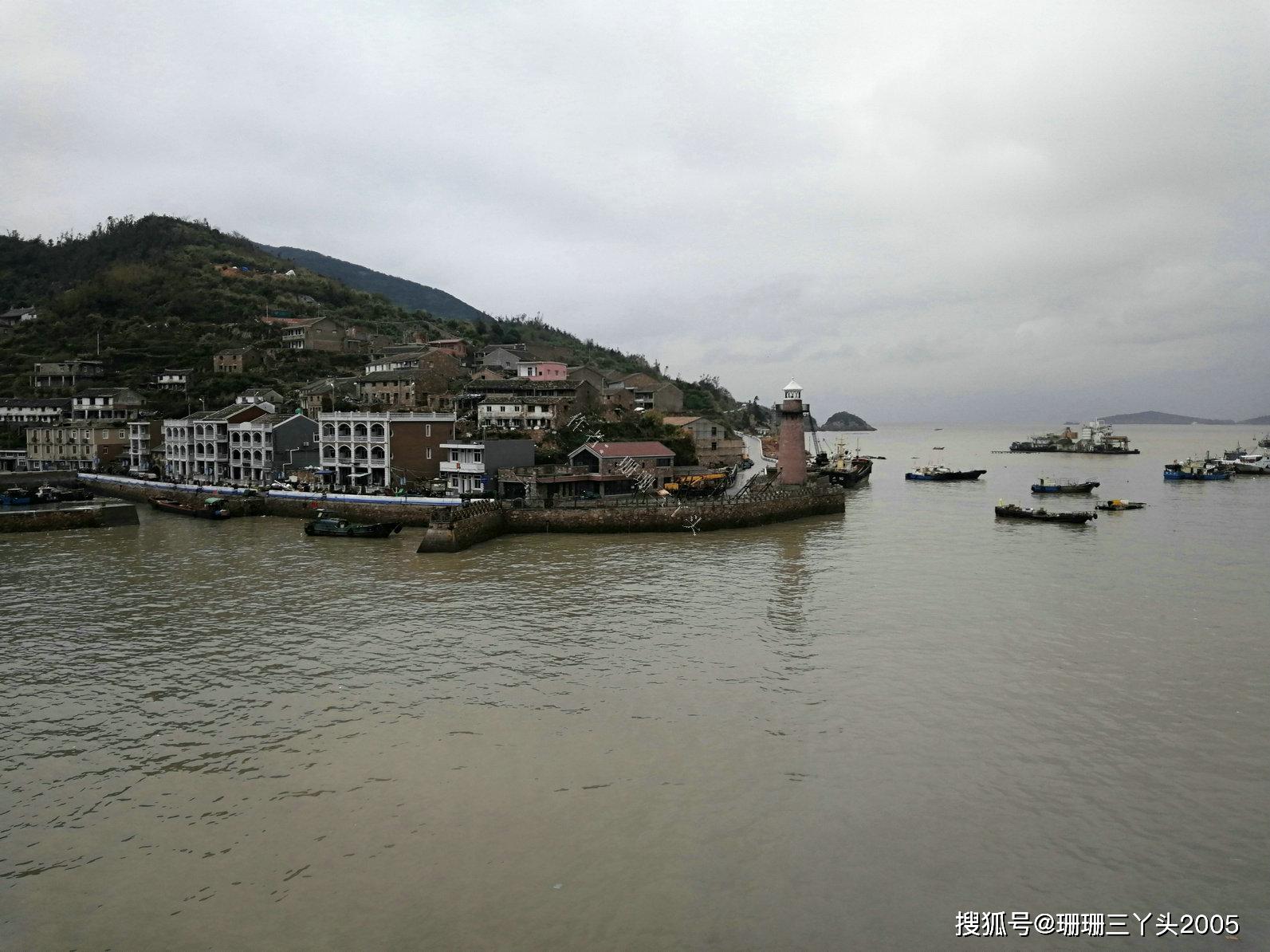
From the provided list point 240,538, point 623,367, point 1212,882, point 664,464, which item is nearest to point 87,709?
point 1212,882

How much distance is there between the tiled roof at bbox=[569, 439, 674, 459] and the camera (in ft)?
173

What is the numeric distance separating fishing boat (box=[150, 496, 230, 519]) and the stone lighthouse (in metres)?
39.6

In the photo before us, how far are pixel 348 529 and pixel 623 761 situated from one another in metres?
30.7

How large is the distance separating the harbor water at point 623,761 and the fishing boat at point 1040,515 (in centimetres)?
1698

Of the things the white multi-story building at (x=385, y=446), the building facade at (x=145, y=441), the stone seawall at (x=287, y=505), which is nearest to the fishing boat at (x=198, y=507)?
the stone seawall at (x=287, y=505)

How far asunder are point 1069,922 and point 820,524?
37.7 meters

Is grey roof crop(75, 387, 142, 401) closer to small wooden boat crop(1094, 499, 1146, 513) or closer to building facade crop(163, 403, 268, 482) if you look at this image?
building facade crop(163, 403, 268, 482)

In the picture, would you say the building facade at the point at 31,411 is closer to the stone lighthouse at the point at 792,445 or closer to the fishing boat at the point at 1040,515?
the stone lighthouse at the point at 792,445

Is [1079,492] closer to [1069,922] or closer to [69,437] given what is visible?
[1069,922]

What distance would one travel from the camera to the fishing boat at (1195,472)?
3024 inches

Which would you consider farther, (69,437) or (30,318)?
(30,318)

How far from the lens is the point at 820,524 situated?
47.2 meters

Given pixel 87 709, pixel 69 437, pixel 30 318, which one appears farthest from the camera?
pixel 30 318

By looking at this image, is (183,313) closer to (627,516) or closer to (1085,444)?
(627,516)
